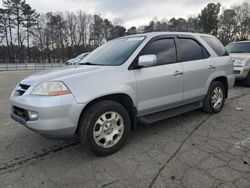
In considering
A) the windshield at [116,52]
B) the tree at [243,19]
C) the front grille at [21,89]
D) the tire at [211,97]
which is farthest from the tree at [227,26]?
the front grille at [21,89]

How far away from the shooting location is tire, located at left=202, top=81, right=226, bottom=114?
4.79m

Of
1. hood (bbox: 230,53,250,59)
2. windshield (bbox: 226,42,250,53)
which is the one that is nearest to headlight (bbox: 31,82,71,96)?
hood (bbox: 230,53,250,59)

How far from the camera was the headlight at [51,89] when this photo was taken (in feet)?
9.37

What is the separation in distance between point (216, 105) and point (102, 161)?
311 centimetres

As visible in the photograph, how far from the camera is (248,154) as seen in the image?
318 centimetres

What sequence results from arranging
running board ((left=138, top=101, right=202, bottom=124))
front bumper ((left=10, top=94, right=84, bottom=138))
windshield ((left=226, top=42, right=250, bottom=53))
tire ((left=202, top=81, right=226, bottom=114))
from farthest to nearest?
1. windshield ((left=226, top=42, right=250, bottom=53))
2. tire ((left=202, top=81, right=226, bottom=114))
3. running board ((left=138, top=101, right=202, bottom=124))
4. front bumper ((left=10, top=94, right=84, bottom=138))

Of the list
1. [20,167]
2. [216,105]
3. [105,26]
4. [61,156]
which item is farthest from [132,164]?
[105,26]

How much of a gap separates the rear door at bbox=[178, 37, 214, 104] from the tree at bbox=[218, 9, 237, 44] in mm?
55115

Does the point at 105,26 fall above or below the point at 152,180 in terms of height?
above

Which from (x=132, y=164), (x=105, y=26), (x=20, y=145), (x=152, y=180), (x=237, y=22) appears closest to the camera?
(x=152, y=180)

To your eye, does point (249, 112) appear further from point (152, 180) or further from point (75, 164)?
point (75, 164)

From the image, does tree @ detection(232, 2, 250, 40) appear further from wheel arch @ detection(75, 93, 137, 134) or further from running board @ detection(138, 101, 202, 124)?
wheel arch @ detection(75, 93, 137, 134)

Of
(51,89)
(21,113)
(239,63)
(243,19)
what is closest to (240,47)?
(239,63)

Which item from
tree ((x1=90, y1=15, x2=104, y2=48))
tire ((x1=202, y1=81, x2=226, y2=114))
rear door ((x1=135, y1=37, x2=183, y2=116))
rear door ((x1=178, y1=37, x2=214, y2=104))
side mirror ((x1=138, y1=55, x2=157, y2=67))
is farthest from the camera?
tree ((x1=90, y1=15, x2=104, y2=48))
